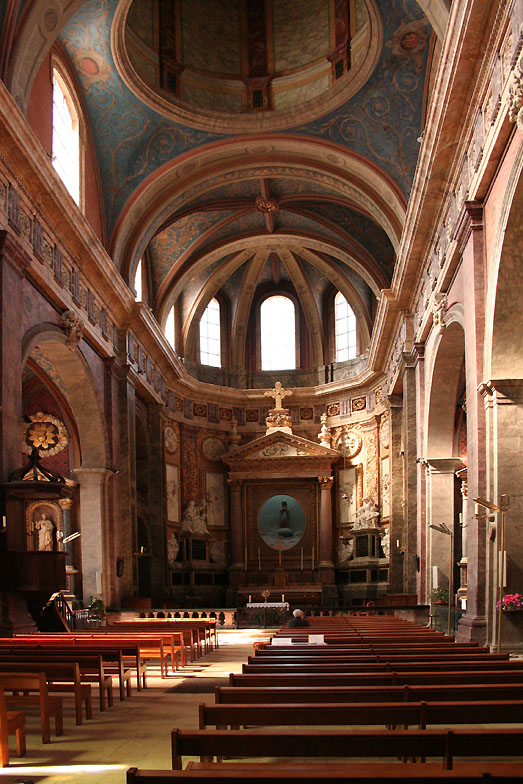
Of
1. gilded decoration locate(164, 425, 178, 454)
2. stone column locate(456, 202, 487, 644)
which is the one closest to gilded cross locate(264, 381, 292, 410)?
gilded decoration locate(164, 425, 178, 454)

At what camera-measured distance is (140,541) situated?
82.7ft

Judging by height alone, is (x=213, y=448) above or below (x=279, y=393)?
below

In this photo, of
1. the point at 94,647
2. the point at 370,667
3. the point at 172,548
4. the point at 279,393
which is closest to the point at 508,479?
the point at 370,667

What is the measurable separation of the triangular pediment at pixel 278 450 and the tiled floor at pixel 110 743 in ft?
67.4

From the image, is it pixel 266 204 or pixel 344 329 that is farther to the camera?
pixel 344 329

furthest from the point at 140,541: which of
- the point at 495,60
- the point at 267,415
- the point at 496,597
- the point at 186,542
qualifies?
the point at 495,60

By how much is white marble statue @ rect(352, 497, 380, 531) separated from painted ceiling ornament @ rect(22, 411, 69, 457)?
11471mm

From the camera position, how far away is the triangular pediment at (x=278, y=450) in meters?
29.5

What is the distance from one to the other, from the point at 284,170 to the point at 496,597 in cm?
1562

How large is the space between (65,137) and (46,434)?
7.58m

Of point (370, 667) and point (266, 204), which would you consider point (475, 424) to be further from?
point (266, 204)

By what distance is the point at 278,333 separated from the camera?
109 feet

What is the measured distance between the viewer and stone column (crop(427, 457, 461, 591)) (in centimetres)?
1842

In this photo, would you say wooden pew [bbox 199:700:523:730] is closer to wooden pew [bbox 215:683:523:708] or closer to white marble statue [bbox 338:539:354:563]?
wooden pew [bbox 215:683:523:708]
